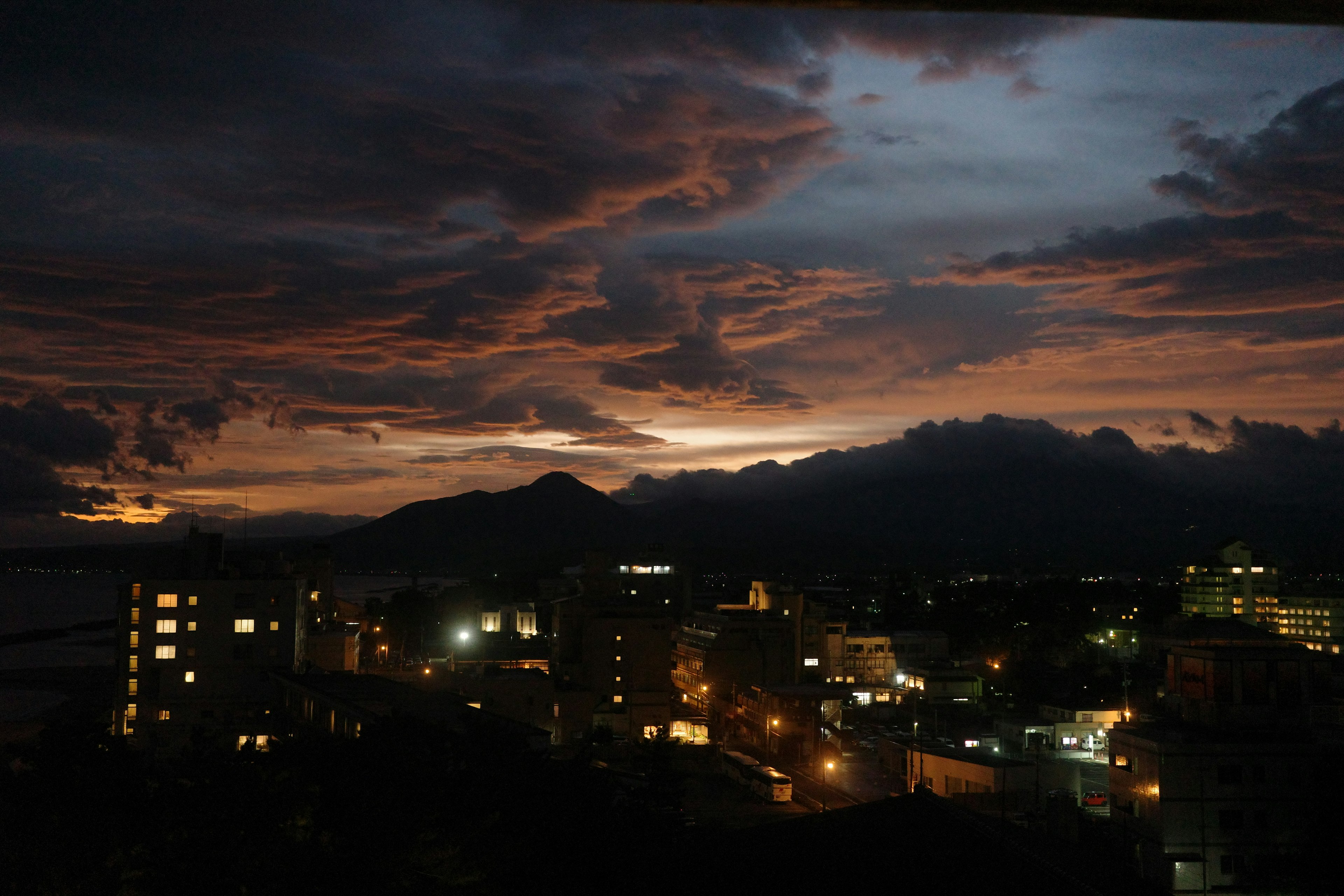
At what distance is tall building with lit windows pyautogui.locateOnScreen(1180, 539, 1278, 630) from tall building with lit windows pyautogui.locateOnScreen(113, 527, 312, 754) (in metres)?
54.5

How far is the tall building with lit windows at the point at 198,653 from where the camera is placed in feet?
89.0

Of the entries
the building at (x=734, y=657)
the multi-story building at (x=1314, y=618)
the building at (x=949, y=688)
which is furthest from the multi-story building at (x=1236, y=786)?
the multi-story building at (x=1314, y=618)

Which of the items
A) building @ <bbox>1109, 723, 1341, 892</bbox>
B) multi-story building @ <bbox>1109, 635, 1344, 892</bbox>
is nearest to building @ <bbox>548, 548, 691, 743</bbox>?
multi-story building @ <bbox>1109, 635, 1344, 892</bbox>

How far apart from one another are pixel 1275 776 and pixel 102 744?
21.4 m

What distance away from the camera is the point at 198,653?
91.1 ft

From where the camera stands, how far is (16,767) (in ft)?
82.5

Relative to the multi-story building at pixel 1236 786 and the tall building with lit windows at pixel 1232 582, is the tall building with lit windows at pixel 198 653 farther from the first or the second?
the tall building with lit windows at pixel 1232 582

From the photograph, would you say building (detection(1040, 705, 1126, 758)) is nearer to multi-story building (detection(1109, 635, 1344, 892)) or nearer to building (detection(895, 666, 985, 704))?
multi-story building (detection(1109, 635, 1344, 892))

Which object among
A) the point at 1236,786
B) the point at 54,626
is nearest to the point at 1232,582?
the point at 1236,786

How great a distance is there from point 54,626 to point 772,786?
89824 mm

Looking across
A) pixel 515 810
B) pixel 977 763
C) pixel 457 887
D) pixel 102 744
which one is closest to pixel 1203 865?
pixel 977 763

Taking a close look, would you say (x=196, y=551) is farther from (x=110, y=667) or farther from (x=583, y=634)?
(x=110, y=667)

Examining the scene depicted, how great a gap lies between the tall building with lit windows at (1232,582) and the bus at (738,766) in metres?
45.2

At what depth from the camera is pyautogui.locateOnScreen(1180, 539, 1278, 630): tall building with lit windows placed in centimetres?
6225
